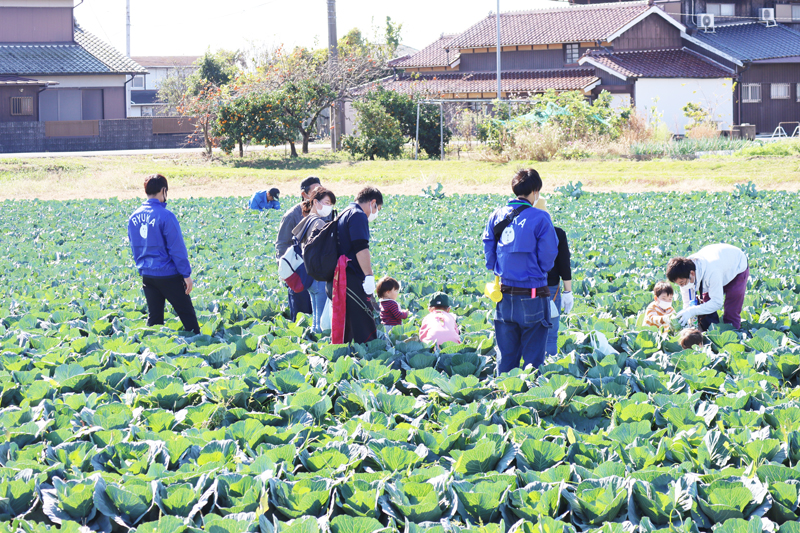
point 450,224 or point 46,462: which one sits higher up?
point 450,224

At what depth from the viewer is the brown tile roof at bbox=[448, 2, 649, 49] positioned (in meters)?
37.8

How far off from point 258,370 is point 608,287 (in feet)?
13.8

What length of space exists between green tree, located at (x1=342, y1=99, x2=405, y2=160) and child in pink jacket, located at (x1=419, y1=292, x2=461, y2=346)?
23.1 m

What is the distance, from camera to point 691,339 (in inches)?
233

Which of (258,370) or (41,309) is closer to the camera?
(258,370)

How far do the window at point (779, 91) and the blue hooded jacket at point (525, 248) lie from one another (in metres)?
35.2

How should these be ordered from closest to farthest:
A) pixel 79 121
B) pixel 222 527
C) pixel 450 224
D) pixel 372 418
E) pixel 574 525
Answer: pixel 222 527 → pixel 574 525 → pixel 372 418 → pixel 450 224 → pixel 79 121

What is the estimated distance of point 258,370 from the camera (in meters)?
5.54

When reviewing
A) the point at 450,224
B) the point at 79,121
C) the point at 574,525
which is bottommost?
the point at 574,525

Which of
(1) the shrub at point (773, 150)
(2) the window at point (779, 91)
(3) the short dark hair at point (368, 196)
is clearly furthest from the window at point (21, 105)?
(3) the short dark hair at point (368, 196)

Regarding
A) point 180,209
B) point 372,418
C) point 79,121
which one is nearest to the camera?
point 372,418

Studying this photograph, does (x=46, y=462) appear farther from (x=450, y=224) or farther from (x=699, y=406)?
(x=450, y=224)

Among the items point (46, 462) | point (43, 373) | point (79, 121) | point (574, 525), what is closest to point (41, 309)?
point (43, 373)

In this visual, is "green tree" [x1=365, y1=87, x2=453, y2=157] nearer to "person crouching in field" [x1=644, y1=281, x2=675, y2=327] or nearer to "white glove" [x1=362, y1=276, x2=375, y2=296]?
"person crouching in field" [x1=644, y1=281, x2=675, y2=327]
